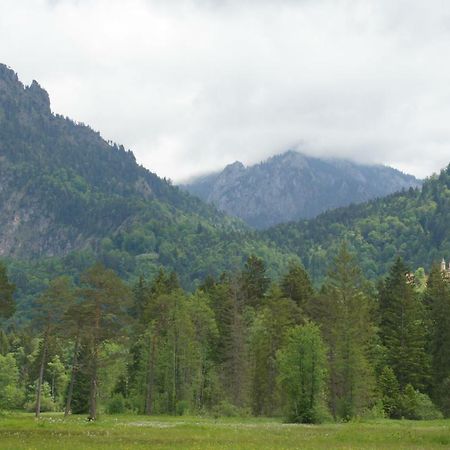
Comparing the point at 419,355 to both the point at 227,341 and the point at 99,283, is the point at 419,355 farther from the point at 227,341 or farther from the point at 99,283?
the point at 99,283

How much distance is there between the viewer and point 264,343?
7694 cm

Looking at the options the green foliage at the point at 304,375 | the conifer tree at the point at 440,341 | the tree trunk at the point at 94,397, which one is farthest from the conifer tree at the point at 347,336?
the tree trunk at the point at 94,397

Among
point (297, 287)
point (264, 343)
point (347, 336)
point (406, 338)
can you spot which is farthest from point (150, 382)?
point (406, 338)

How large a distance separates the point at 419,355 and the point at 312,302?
14925 mm

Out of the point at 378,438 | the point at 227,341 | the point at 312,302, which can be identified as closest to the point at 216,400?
the point at 227,341

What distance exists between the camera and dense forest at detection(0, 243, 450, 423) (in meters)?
58.9

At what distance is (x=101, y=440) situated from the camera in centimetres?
3322

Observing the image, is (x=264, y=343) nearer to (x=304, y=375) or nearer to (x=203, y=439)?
(x=304, y=375)

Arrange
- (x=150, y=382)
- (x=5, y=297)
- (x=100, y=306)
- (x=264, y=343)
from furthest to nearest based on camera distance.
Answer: (x=150, y=382) < (x=264, y=343) < (x=5, y=297) < (x=100, y=306)

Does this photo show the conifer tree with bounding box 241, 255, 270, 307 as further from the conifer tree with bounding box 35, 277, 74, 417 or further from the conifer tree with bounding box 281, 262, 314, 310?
the conifer tree with bounding box 35, 277, 74, 417

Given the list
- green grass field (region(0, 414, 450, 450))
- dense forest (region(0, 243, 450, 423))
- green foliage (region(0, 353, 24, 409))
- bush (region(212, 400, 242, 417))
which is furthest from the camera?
green foliage (region(0, 353, 24, 409))

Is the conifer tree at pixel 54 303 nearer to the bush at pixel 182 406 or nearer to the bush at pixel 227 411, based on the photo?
the bush at pixel 182 406

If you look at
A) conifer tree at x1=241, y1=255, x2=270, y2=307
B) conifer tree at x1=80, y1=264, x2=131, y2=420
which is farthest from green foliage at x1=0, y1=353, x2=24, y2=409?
conifer tree at x1=80, y1=264, x2=131, y2=420

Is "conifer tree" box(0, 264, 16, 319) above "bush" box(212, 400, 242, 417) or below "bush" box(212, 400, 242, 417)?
above
